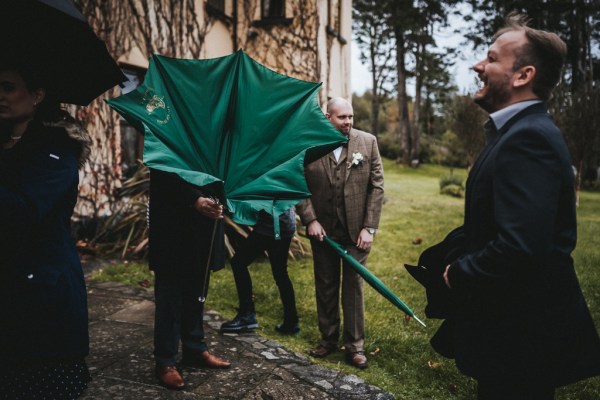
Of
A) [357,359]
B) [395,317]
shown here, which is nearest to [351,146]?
[357,359]

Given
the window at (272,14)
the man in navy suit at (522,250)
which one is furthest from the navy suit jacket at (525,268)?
the window at (272,14)

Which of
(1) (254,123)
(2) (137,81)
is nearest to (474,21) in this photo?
(2) (137,81)

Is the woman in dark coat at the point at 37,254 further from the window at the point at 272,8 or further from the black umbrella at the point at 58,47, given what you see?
the window at the point at 272,8

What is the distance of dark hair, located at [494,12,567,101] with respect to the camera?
2.02m

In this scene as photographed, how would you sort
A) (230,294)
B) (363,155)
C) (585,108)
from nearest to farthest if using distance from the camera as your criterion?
(363,155) < (230,294) < (585,108)

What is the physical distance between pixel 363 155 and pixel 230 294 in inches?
105

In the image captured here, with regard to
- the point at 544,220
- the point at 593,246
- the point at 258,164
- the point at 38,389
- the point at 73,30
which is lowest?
the point at 593,246

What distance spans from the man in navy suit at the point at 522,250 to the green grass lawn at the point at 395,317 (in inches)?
4.0

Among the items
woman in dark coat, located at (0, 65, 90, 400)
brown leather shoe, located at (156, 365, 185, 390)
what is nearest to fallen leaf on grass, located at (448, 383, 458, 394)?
brown leather shoe, located at (156, 365, 185, 390)

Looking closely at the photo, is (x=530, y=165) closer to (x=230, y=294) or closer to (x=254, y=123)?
(x=254, y=123)

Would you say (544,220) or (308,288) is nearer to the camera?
(544,220)

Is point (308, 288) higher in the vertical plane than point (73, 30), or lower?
lower

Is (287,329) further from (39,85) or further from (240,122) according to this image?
(39,85)

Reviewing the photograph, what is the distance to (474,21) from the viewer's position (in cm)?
2727
